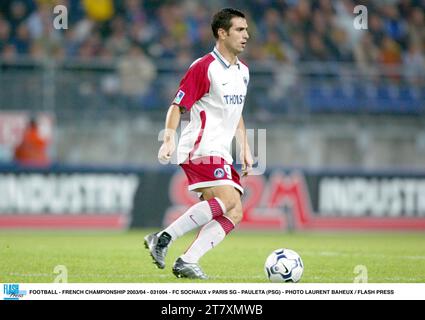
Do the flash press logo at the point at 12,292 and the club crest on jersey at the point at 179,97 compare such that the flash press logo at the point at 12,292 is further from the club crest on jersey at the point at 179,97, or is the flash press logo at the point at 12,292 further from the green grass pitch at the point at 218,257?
the club crest on jersey at the point at 179,97

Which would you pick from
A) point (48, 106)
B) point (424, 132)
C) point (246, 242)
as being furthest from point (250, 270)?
point (424, 132)

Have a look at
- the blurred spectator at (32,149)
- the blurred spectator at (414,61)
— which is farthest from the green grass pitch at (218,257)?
the blurred spectator at (414,61)

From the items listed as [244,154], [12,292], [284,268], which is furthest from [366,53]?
[12,292]

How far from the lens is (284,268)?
328 inches

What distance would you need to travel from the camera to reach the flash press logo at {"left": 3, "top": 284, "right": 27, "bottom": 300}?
692 cm

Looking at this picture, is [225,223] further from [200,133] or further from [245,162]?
[200,133]

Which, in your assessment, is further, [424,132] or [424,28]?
[424,28]

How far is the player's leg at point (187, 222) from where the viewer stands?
340 inches

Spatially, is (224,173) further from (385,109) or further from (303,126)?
(385,109)

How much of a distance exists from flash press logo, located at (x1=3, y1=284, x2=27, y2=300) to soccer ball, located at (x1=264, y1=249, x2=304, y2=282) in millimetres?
2253

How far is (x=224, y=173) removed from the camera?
8.77 meters

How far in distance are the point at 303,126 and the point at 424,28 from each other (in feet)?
14.7

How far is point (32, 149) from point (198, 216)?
847 cm

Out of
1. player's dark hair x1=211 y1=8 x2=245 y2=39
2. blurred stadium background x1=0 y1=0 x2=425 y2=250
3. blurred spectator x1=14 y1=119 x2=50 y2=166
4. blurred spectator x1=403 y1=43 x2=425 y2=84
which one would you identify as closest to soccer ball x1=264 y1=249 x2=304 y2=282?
player's dark hair x1=211 y1=8 x2=245 y2=39
